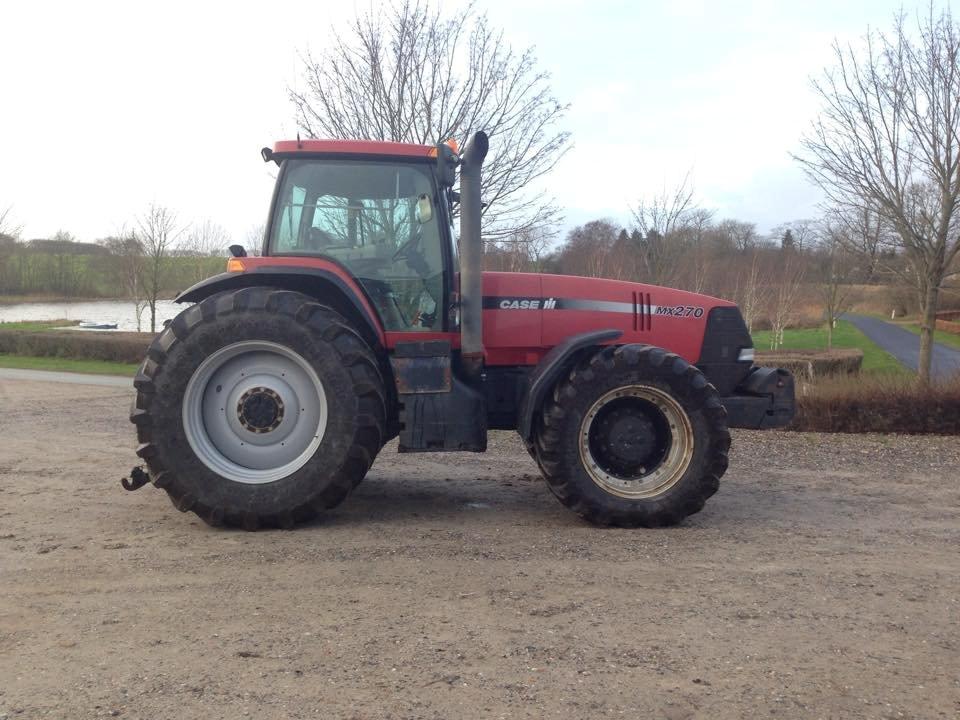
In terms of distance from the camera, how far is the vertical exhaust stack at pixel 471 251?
222 inches

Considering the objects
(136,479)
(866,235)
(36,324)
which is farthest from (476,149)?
(36,324)

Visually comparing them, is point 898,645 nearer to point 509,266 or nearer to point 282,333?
point 282,333

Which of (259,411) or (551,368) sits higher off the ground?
(551,368)

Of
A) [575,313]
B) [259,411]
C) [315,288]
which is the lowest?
[259,411]

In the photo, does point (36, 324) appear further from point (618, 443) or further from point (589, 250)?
point (618, 443)

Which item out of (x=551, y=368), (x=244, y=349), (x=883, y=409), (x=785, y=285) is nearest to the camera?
(x=244, y=349)

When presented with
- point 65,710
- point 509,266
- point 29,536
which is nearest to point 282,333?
point 29,536

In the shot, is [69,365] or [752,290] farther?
[752,290]

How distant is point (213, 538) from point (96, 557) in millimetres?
690

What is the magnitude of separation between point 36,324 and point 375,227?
87.3 feet

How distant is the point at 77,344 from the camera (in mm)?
22984

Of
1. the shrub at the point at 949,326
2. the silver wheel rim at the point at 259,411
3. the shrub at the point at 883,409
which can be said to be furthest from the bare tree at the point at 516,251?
the shrub at the point at 949,326

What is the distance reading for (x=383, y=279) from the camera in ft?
19.1

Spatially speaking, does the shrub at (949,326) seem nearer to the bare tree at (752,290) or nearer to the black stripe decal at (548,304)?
the bare tree at (752,290)
